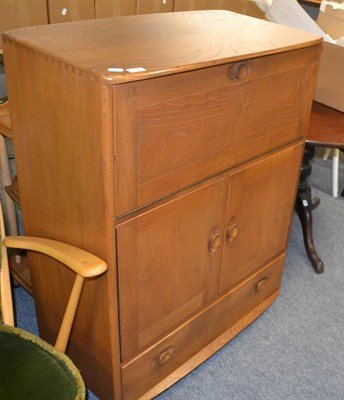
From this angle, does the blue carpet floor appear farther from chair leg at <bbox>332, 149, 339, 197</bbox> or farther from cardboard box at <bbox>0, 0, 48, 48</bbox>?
cardboard box at <bbox>0, 0, 48, 48</bbox>

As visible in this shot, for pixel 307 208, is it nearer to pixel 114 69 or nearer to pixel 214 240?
pixel 214 240

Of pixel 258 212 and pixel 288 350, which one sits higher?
pixel 258 212

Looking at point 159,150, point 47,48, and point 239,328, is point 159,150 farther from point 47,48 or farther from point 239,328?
point 239,328

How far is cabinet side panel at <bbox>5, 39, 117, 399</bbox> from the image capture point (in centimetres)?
103

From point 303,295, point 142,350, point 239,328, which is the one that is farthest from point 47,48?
point 303,295

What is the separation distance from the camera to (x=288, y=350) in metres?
1.75

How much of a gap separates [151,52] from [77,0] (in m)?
2.39

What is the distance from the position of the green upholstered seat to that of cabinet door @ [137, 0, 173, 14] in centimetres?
284

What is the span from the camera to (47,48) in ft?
3.46

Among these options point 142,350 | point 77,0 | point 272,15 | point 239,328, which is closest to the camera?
point 142,350

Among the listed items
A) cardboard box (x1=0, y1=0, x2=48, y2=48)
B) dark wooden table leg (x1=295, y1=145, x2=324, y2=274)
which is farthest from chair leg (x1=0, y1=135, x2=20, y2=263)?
cardboard box (x1=0, y1=0, x2=48, y2=48)

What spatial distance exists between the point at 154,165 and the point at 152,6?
2.76 m

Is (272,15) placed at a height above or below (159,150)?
above

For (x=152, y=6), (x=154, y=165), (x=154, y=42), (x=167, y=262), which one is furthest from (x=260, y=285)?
(x=152, y=6)
